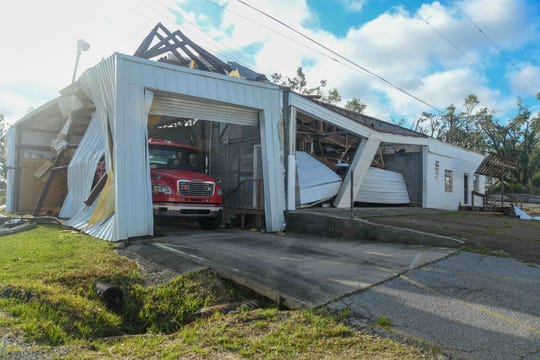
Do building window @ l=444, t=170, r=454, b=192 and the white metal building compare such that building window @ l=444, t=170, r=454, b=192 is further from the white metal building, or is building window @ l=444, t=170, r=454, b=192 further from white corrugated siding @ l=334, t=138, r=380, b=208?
white corrugated siding @ l=334, t=138, r=380, b=208

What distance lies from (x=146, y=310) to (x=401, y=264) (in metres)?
3.76

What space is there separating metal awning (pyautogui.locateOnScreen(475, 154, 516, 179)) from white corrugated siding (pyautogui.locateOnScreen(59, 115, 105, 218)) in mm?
17999

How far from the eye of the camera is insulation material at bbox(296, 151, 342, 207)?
11.8 metres

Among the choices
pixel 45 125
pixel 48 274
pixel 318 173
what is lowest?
pixel 48 274

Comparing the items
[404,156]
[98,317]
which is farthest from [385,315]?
[404,156]

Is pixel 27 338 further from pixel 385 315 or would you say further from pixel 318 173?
pixel 318 173

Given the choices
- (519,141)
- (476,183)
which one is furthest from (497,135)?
(476,183)

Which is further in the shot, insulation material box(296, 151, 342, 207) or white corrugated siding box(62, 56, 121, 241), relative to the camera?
insulation material box(296, 151, 342, 207)

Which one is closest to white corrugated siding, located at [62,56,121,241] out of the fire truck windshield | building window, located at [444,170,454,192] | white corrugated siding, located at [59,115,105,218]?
white corrugated siding, located at [59,115,105,218]

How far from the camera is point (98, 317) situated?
382 cm

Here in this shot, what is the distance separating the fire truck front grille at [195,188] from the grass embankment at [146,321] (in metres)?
3.92

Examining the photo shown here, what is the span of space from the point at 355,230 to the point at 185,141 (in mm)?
8937

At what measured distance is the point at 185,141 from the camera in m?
15.0

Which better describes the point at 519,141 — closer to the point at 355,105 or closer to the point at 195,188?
the point at 355,105
